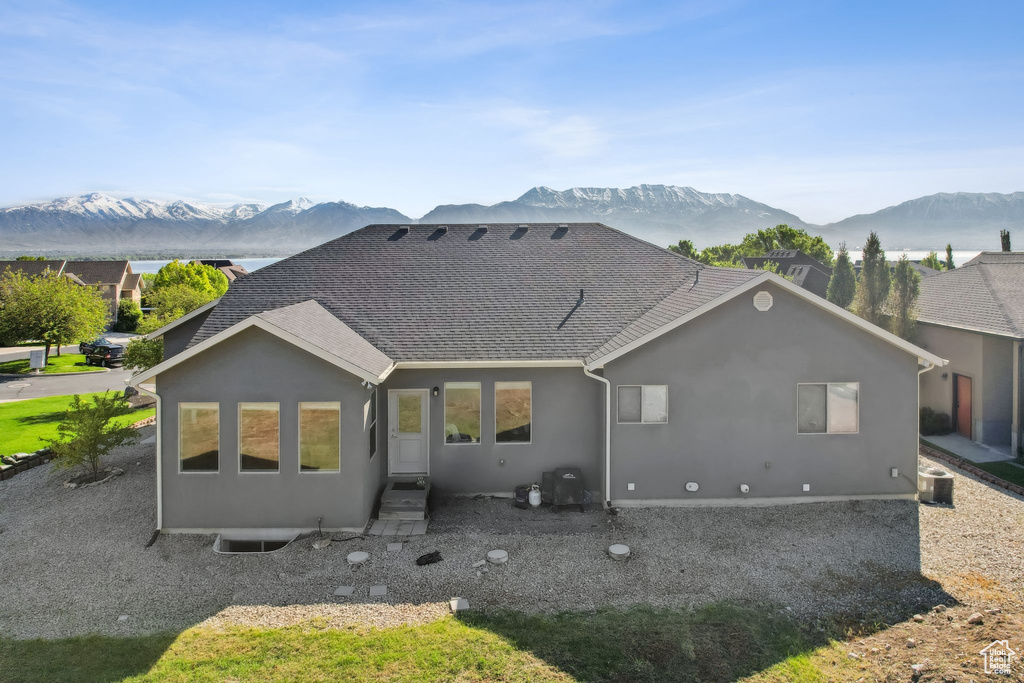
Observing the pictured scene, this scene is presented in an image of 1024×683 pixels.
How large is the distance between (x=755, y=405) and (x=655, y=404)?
2.19m

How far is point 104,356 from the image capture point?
4056 cm

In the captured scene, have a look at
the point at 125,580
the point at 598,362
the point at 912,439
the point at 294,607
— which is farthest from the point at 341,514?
the point at 912,439

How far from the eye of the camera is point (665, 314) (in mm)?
14414

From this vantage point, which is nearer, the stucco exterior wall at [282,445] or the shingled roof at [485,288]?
the stucco exterior wall at [282,445]

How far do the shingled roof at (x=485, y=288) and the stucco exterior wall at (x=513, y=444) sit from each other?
0.57 meters

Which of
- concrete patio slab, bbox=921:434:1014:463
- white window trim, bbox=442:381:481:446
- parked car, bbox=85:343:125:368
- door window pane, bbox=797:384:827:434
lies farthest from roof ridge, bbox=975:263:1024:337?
parked car, bbox=85:343:125:368

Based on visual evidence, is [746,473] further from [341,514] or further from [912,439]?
[341,514]

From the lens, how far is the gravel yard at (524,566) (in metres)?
9.65

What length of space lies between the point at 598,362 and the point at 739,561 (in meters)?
4.70

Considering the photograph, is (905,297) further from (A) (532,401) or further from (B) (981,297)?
(A) (532,401)

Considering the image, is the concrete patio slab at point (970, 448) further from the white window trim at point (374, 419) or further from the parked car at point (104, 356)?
the parked car at point (104, 356)

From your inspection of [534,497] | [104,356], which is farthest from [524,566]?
[104,356]

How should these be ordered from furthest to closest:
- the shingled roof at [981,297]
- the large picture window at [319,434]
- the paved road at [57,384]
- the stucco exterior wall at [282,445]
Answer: the paved road at [57,384], the shingled roof at [981,297], the large picture window at [319,434], the stucco exterior wall at [282,445]

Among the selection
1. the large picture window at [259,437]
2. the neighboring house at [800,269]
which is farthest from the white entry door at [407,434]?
the neighboring house at [800,269]
